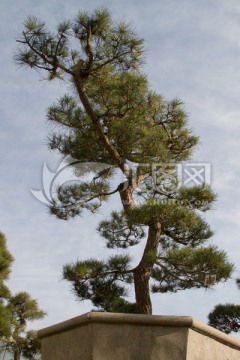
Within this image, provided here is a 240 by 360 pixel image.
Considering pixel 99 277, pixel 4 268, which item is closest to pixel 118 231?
pixel 99 277

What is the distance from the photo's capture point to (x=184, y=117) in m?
4.44

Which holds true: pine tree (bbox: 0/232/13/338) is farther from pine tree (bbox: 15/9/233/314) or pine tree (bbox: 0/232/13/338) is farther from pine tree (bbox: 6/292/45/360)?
pine tree (bbox: 15/9/233/314)

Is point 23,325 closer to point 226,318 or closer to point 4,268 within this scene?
point 4,268

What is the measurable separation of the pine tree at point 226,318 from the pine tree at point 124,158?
1.46 metres

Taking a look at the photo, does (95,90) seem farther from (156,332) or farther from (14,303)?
(14,303)

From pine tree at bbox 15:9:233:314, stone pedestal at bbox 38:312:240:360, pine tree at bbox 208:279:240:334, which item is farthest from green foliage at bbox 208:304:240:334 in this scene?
stone pedestal at bbox 38:312:240:360

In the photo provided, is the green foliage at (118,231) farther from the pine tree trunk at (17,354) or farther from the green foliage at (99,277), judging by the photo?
the pine tree trunk at (17,354)

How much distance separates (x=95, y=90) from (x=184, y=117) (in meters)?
0.82

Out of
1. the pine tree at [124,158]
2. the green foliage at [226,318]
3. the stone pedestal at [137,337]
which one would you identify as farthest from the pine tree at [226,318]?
the stone pedestal at [137,337]

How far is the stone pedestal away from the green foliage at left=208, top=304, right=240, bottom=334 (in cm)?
285

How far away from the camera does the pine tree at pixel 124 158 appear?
3744 millimetres

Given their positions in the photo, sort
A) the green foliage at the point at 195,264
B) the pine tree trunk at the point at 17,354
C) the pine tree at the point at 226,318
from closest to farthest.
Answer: the green foliage at the point at 195,264 → the pine tree at the point at 226,318 → the pine tree trunk at the point at 17,354

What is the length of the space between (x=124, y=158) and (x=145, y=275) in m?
0.92

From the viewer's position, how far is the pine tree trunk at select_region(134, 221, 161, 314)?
3.68 meters
